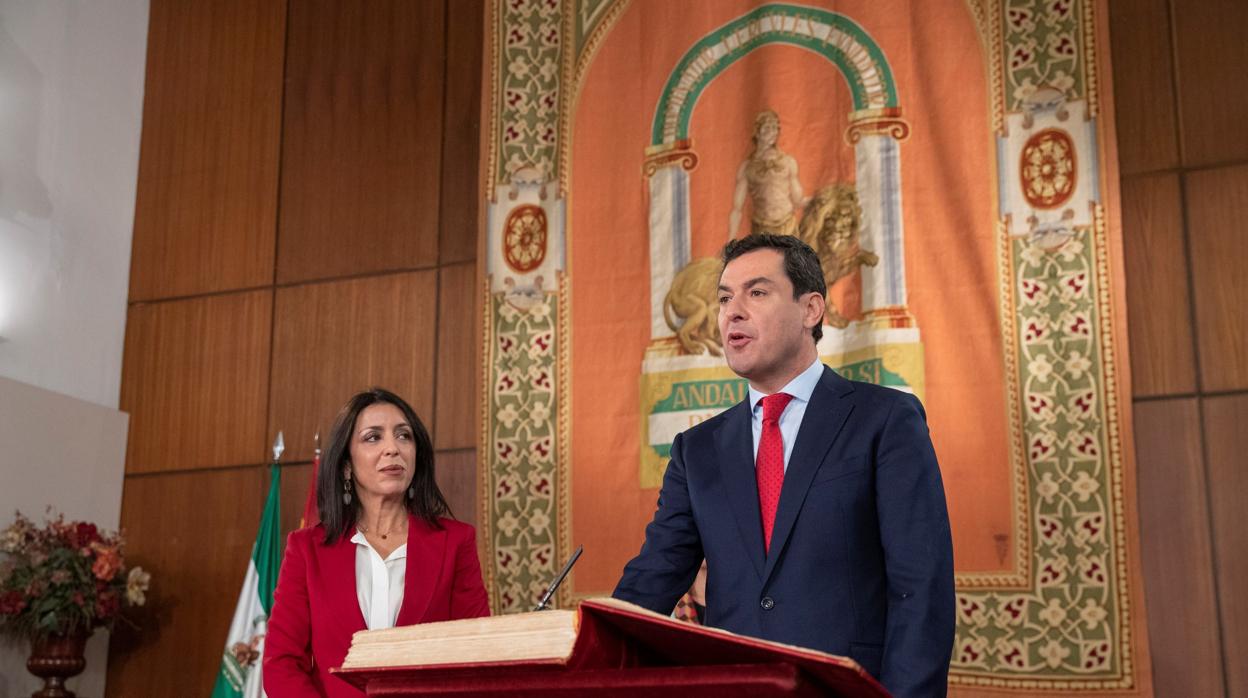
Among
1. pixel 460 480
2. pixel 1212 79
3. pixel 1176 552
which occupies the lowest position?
pixel 1176 552

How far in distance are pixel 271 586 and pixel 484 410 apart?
121 centimetres

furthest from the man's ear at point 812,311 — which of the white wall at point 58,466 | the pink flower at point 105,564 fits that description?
the white wall at point 58,466

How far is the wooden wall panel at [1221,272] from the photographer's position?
4.44 meters

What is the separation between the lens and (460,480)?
5.71 meters

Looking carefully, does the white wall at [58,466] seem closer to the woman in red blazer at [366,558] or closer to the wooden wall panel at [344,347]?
the wooden wall panel at [344,347]

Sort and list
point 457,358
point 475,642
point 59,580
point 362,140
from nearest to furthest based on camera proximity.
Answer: point 475,642 < point 59,580 < point 457,358 < point 362,140

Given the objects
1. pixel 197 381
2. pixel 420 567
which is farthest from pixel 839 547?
pixel 197 381

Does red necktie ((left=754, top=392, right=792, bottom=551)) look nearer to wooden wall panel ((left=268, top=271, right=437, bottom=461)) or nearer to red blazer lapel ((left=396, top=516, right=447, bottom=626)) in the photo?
red blazer lapel ((left=396, top=516, right=447, bottom=626))

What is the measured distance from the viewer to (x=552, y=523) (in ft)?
17.6

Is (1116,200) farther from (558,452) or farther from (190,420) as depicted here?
(190,420)

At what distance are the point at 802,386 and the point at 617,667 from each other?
958 mm

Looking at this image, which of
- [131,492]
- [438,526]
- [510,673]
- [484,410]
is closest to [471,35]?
[484,410]

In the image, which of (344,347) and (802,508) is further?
(344,347)

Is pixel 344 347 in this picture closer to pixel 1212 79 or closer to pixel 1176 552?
pixel 1176 552
